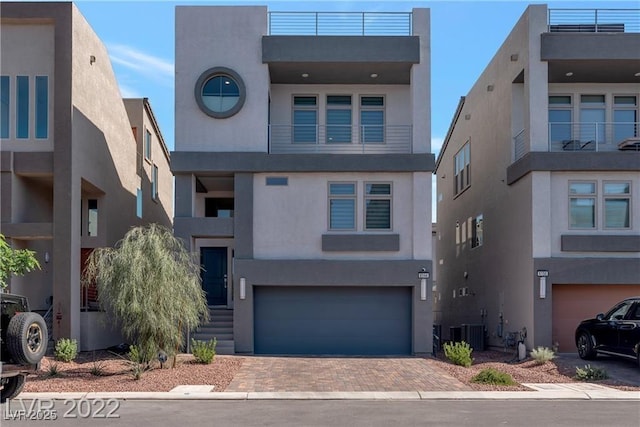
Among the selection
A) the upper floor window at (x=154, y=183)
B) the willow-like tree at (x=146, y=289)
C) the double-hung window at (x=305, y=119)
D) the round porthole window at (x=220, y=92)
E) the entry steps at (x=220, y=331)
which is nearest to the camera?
the willow-like tree at (x=146, y=289)

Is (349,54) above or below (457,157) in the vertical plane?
above

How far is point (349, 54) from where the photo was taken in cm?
2002

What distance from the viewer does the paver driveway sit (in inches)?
545

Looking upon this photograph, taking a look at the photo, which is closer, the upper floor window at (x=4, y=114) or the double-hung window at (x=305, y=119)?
the upper floor window at (x=4, y=114)

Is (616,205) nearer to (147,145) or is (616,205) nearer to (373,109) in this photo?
(373,109)

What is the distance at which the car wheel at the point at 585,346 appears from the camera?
17.1 m

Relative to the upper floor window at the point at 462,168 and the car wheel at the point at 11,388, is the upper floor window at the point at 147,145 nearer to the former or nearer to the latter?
the upper floor window at the point at 462,168

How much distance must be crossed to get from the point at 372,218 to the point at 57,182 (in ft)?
30.0

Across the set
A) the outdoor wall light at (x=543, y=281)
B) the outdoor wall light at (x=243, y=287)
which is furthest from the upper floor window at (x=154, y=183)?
the outdoor wall light at (x=543, y=281)

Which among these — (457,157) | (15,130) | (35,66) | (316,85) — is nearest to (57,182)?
(15,130)

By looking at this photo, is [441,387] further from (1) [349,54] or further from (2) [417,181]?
(1) [349,54]

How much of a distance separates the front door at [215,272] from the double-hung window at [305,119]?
16.2 ft

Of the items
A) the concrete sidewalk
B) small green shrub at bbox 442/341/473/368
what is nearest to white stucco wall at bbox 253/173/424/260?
small green shrub at bbox 442/341/473/368

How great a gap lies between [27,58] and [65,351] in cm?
838
